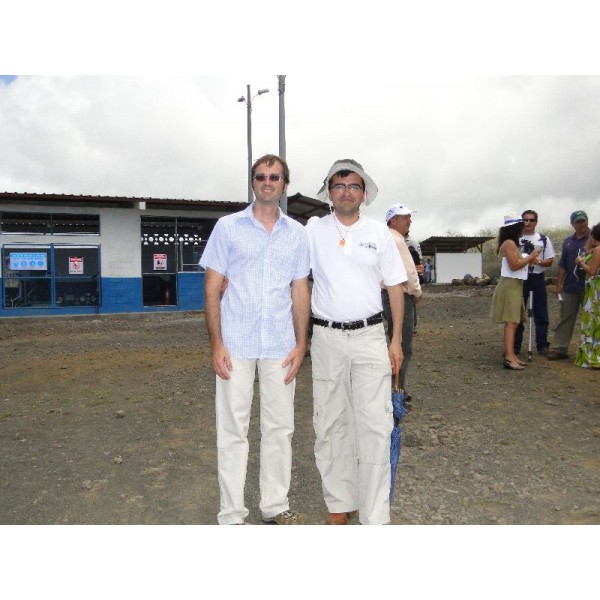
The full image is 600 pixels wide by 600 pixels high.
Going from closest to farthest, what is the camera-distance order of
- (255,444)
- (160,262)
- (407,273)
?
(255,444)
(407,273)
(160,262)

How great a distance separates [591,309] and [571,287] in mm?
653

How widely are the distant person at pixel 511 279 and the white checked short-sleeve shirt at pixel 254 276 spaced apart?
14.0 feet

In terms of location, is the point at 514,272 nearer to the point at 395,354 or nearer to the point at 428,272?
the point at 395,354

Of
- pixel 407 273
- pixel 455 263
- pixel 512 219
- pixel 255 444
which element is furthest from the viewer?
pixel 455 263

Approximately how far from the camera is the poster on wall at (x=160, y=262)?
800 inches

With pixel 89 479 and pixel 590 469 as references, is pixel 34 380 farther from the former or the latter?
pixel 590 469

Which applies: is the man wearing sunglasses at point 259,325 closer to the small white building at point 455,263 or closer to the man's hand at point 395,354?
the man's hand at point 395,354

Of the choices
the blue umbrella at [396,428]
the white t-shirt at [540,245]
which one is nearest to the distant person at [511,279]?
the white t-shirt at [540,245]

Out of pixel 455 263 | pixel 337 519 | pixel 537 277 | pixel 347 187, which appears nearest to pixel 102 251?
pixel 537 277

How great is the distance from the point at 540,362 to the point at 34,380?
646cm

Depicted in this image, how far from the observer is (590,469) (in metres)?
4.22

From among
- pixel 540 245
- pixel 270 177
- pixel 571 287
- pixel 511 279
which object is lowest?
pixel 571 287

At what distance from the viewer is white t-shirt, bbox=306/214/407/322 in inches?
131

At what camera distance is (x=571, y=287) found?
26.1ft
